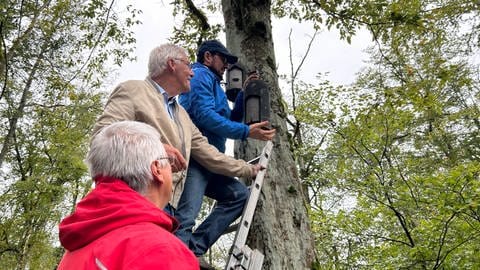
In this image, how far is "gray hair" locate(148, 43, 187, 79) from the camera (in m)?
2.84

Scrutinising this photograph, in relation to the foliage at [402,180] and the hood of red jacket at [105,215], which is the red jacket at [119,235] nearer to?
the hood of red jacket at [105,215]

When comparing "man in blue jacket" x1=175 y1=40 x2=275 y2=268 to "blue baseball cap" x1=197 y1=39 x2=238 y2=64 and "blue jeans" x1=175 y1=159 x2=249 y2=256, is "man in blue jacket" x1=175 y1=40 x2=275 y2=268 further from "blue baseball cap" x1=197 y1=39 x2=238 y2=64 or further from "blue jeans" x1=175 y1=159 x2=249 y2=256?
"blue baseball cap" x1=197 y1=39 x2=238 y2=64

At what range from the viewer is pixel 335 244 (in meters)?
8.74

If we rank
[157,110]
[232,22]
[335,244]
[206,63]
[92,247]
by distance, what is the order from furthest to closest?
[335,244]
[232,22]
[206,63]
[157,110]
[92,247]

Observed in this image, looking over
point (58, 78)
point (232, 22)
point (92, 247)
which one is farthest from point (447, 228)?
point (58, 78)

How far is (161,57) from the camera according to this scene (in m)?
2.85

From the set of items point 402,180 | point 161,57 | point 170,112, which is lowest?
point 402,180

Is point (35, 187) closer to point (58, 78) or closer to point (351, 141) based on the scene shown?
point (58, 78)

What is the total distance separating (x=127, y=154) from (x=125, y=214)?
0.32 m

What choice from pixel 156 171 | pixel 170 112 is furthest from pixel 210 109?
pixel 156 171

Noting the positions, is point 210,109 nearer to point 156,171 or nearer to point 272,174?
point 272,174

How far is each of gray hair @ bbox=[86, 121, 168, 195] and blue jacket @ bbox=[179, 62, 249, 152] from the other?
4.51 ft

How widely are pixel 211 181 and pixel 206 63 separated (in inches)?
37.5

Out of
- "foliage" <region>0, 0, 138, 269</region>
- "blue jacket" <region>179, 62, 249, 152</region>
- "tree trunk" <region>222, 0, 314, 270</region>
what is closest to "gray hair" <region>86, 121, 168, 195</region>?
"blue jacket" <region>179, 62, 249, 152</region>
